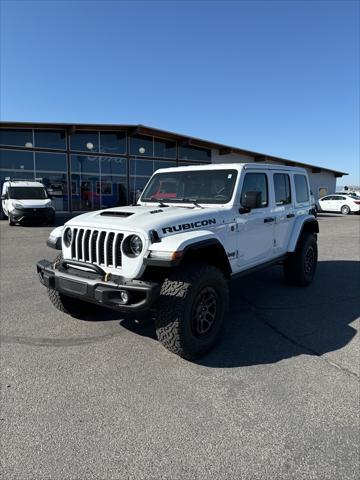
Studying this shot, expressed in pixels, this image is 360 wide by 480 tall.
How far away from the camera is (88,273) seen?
12.2 ft

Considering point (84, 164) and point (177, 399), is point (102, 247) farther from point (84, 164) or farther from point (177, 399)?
point (84, 164)

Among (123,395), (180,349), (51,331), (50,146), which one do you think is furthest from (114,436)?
(50,146)

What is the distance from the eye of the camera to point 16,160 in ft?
69.7

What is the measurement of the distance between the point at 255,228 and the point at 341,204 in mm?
26709

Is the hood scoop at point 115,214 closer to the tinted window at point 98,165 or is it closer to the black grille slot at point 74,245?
the black grille slot at point 74,245

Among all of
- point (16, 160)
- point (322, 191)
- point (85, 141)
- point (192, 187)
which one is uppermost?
point (85, 141)

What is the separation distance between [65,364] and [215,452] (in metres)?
1.72

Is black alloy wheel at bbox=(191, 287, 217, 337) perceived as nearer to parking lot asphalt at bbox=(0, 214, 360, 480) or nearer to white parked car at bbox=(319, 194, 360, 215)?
parking lot asphalt at bbox=(0, 214, 360, 480)

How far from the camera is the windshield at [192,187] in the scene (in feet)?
14.9

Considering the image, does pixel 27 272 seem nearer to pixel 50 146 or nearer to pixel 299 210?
pixel 299 210

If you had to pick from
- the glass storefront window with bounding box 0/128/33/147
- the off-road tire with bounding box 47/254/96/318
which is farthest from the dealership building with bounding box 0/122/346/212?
the off-road tire with bounding box 47/254/96/318

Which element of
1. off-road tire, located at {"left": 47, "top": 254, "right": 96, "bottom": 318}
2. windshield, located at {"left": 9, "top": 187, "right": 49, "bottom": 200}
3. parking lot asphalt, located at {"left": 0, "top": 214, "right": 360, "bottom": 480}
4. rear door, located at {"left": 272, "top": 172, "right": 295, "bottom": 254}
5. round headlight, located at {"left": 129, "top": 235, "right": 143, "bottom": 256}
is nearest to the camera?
parking lot asphalt, located at {"left": 0, "top": 214, "right": 360, "bottom": 480}

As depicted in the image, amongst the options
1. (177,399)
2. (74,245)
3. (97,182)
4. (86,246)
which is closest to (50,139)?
(97,182)

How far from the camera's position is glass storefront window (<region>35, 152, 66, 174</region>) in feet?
71.9
